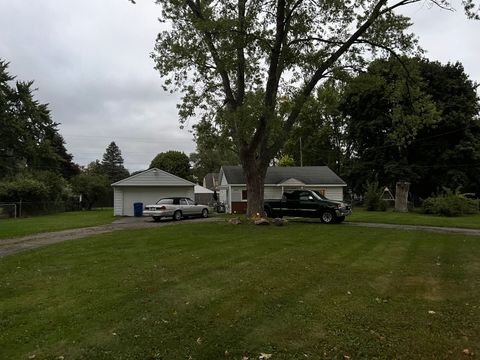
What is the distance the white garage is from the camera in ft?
103

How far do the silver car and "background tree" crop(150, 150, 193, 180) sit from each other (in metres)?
42.9

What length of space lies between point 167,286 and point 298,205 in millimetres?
16525

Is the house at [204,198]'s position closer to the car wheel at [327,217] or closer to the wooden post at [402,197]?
the wooden post at [402,197]

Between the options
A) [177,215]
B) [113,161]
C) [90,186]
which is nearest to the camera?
[177,215]

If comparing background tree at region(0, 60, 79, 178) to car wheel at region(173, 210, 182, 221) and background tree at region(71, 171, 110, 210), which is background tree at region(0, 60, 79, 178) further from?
car wheel at region(173, 210, 182, 221)

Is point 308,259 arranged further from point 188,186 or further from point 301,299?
point 188,186

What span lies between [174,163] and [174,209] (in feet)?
149

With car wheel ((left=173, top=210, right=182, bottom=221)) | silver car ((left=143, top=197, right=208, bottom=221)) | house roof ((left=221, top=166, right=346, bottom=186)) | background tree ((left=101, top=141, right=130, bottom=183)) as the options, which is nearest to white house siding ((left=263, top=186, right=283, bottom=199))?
house roof ((left=221, top=166, right=346, bottom=186))

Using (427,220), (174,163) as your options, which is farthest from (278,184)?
(174,163)

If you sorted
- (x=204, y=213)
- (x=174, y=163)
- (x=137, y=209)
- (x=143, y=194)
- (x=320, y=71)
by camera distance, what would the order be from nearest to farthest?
1. (x=320, y=71)
2. (x=204, y=213)
3. (x=137, y=209)
4. (x=143, y=194)
5. (x=174, y=163)

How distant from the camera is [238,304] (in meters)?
6.14

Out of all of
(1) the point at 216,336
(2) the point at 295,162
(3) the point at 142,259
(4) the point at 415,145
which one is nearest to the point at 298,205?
(3) the point at 142,259

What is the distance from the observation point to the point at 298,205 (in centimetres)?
2311

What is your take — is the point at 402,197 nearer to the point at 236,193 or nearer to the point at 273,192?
the point at 273,192
